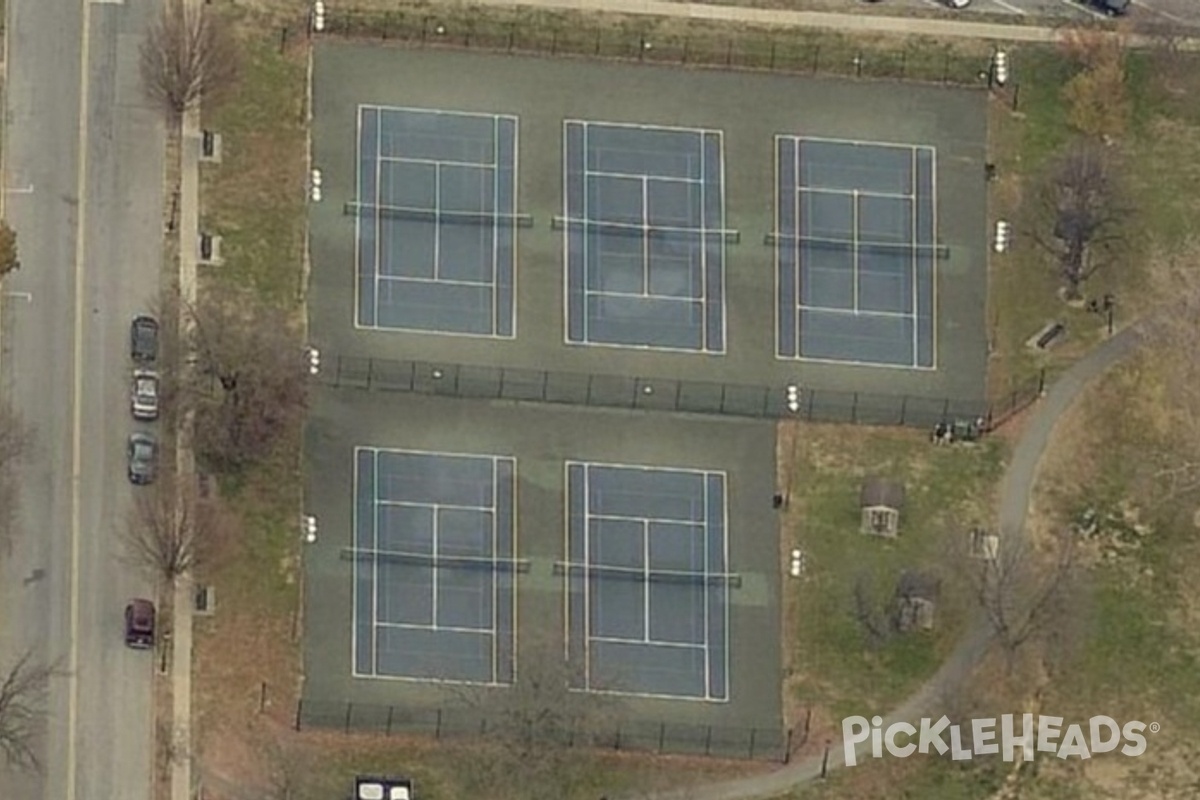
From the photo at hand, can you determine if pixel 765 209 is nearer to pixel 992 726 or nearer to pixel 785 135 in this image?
pixel 785 135

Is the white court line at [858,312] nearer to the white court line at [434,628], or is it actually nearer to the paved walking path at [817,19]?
the paved walking path at [817,19]

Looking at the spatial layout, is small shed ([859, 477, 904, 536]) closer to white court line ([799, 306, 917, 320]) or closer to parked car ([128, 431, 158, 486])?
white court line ([799, 306, 917, 320])

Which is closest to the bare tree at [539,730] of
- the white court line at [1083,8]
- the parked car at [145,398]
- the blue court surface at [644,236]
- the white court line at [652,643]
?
the white court line at [652,643]

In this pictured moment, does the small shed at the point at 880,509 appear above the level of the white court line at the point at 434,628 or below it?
above

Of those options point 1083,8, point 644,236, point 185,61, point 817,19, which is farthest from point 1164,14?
point 185,61

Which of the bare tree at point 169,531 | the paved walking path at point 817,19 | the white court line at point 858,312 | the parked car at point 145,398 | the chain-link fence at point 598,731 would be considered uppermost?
the paved walking path at point 817,19

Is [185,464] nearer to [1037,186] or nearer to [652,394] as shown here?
[652,394]
